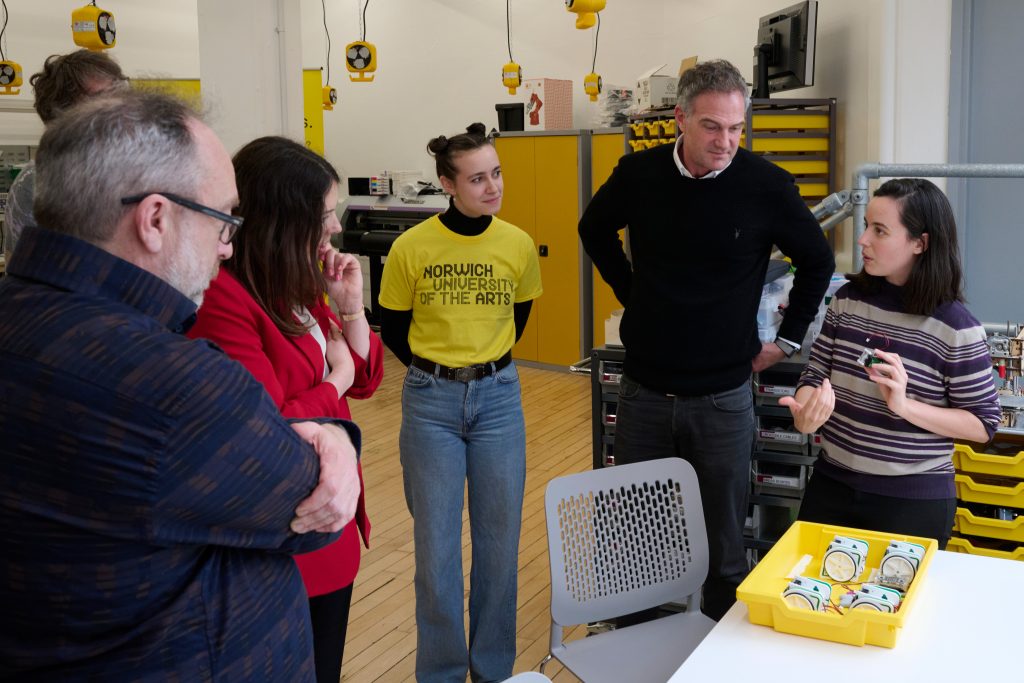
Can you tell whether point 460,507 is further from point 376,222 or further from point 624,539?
point 376,222

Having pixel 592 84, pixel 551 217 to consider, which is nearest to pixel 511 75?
pixel 592 84

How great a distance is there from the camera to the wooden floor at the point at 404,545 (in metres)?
3.21

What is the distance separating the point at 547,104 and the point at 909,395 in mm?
6117

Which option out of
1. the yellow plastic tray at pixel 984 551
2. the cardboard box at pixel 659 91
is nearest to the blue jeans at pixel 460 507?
the yellow plastic tray at pixel 984 551

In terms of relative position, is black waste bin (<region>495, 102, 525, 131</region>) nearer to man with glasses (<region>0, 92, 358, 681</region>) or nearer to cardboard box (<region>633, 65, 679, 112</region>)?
cardboard box (<region>633, 65, 679, 112</region>)

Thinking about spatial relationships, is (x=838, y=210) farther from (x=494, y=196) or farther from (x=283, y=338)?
(x=283, y=338)

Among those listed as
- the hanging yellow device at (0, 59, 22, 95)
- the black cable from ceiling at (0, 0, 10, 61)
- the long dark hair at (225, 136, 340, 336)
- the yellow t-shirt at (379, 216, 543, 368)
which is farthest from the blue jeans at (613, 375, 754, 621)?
the black cable from ceiling at (0, 0, 10, 61)

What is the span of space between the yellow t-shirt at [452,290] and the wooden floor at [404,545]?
1094mm

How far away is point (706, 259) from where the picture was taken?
2627 millimetres

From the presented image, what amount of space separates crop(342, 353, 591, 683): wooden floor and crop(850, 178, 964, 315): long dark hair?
1540 millimetres

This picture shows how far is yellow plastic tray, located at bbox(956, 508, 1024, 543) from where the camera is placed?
282 cm

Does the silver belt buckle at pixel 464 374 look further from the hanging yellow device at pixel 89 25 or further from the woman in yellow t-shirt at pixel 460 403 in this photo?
the hanging yellow device at pixel 89 25

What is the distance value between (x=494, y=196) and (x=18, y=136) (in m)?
8.92

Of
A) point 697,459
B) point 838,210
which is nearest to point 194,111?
point 697,459
